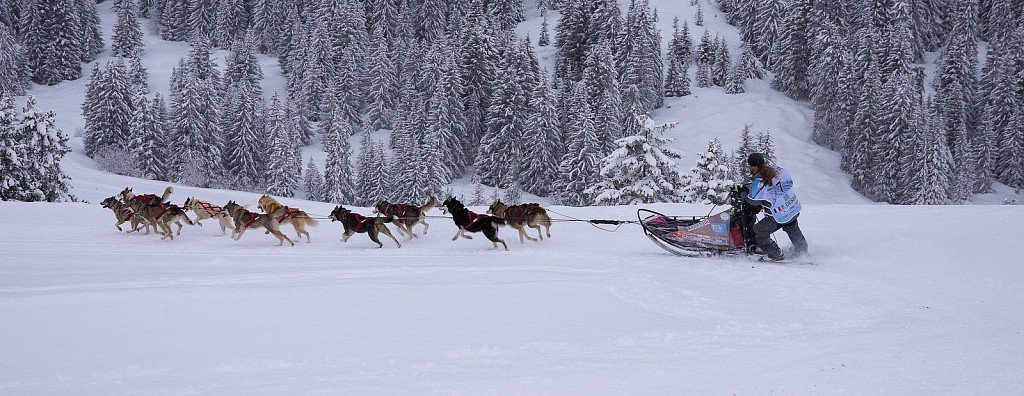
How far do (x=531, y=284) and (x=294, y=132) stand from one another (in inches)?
2317

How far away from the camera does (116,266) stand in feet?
24.6

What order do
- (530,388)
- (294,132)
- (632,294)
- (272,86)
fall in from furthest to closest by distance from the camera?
(272,86) → (294,132) → (632,294) → (530,388)

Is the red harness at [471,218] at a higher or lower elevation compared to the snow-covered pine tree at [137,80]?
lower

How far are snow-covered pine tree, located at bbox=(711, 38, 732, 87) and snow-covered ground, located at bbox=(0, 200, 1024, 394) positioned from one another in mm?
68980

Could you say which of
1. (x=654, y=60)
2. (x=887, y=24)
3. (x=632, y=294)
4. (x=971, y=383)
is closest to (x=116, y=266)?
(x=632, y=294)

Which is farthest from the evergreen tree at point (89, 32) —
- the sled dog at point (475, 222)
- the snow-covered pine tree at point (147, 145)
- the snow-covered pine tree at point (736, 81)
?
the sled dog at point (475, 222)

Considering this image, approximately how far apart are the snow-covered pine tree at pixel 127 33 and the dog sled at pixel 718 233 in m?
91.9

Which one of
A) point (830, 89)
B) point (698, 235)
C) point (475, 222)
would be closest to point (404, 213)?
point (475, 222)

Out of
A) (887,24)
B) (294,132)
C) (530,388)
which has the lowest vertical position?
(530,388)

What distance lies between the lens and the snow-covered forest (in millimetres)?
50969

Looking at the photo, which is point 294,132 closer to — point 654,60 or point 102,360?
point 654,60

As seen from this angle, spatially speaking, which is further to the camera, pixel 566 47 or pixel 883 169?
pixel 566 47

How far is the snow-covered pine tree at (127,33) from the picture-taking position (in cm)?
8319

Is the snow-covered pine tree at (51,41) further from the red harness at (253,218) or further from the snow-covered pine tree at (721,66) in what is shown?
the red harness at (253,218)
